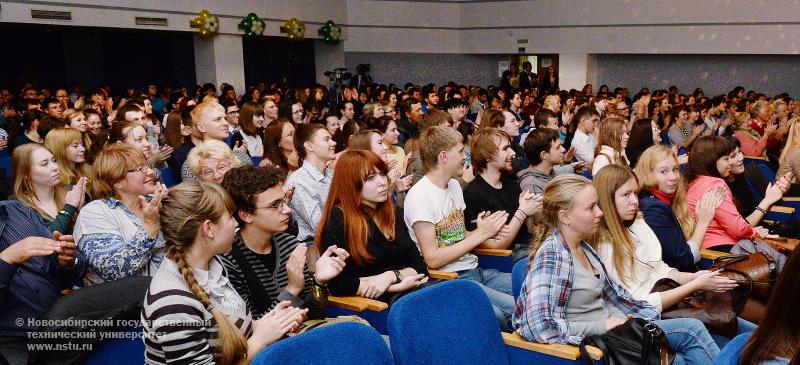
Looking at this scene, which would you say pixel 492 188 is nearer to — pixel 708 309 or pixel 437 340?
pixel 708 309

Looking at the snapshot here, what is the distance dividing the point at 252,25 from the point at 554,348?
11701 millimetres

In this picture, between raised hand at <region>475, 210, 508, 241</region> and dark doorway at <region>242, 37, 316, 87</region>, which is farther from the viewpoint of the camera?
dark doorway at <region>242, 37, 316, 87</region>

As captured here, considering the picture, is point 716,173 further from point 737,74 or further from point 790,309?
point 737,74

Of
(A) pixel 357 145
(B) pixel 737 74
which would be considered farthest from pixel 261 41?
(A) pixel 357 145

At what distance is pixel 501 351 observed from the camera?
232 cm

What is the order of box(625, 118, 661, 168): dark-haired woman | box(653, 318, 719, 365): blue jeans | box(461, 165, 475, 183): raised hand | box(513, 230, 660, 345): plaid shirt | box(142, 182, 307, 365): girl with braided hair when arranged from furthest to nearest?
box(625, 118, 661, 168): dark-haired woman < box(461, 165, 475, 183): raised hand < box(653, 318, 719, 365): blue jeans < box(513, 230, 660, 345): plaid shirt < box(142, 182, 307, 365): girl with braided hair

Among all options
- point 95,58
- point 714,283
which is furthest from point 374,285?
point 95,58

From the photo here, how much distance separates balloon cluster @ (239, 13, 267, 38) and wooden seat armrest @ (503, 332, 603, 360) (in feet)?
37.9

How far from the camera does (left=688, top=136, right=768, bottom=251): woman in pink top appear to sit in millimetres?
3811

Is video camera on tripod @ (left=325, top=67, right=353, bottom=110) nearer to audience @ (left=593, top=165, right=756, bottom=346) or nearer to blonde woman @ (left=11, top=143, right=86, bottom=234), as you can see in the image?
blonde woman @ (left=11, top=143, right=86, bottom=234)

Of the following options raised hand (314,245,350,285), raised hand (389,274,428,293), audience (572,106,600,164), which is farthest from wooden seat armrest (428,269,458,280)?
audience (572,106,600,164)

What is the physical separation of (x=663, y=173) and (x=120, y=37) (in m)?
14.1

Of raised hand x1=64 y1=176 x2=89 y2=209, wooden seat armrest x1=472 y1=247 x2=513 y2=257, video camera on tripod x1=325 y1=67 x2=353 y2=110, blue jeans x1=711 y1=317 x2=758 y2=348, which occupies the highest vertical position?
video camera on tripod x1=325 y1=67 x2=353 y2=110

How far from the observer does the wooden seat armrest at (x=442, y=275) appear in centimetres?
322
